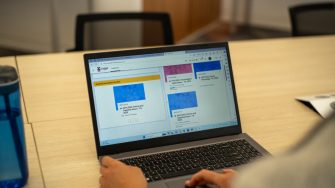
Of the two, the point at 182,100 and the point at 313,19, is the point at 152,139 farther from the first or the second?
the point at 313,19

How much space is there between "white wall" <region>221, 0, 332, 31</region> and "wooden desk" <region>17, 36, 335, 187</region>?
2.91 m

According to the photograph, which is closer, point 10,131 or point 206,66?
point 10,131

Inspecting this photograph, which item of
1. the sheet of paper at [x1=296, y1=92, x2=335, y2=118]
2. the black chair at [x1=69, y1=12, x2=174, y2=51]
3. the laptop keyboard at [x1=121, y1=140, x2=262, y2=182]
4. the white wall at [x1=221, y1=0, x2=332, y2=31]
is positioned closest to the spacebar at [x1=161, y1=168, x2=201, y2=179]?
the laptop keyboard at [x1=121, y1=140, x2=262, y2=182]

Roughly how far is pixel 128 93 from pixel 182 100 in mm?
155

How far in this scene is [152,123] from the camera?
1229mm

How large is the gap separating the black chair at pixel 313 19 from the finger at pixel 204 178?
158 centimetres

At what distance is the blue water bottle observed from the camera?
39.2 inches

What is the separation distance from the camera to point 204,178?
104cm

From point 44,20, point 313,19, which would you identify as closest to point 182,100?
point 313,19

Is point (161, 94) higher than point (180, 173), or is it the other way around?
point (161, 94)

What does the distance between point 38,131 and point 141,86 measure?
1.14 ft

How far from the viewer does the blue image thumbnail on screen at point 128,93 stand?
1204 millimetres

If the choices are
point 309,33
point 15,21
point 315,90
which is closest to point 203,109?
point 315,90

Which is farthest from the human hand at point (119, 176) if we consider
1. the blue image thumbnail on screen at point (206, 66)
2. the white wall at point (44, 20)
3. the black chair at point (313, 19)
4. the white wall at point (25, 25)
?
the white wall at point (25, 25)
